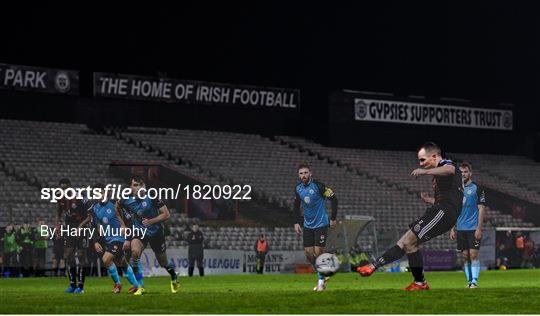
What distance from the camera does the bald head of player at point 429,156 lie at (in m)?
21.3

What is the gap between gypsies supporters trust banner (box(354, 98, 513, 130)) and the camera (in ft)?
185

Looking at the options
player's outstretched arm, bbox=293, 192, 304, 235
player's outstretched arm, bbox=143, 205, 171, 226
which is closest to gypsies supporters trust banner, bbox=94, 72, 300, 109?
player's outstretched arm, bbox=293, 192, 304, 235

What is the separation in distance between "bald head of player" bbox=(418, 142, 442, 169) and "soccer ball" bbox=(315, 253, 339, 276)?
9.84 feet

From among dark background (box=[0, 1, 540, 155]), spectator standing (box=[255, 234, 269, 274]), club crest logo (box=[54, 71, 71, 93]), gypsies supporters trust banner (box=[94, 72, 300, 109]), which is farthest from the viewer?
dark background (box=[0, 1, 540, 155])

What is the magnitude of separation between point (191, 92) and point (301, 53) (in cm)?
626

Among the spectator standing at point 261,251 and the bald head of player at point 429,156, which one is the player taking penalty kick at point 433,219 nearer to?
the bald head of player at point 429,156

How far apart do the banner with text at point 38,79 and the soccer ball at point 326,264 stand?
1048 inches

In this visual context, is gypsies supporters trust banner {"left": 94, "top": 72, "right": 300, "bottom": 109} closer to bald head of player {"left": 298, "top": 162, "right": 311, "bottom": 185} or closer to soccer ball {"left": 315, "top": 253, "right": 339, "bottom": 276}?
bald head of player {"left": 298, "top": 162, "right": 311, "bottom": 185}

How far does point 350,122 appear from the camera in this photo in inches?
2217

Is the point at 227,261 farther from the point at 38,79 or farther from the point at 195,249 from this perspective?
the point at 38,79

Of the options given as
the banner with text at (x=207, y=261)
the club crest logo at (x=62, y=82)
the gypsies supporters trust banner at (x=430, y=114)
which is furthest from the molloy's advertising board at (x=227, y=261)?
the gypsies supporters trust banner at (x=430, y=114)

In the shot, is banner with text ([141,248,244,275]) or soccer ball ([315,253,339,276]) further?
banner with text ([141,248,244,275])

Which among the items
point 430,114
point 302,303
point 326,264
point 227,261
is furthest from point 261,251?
point 302,303

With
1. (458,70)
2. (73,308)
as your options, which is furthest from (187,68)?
(73,308)
